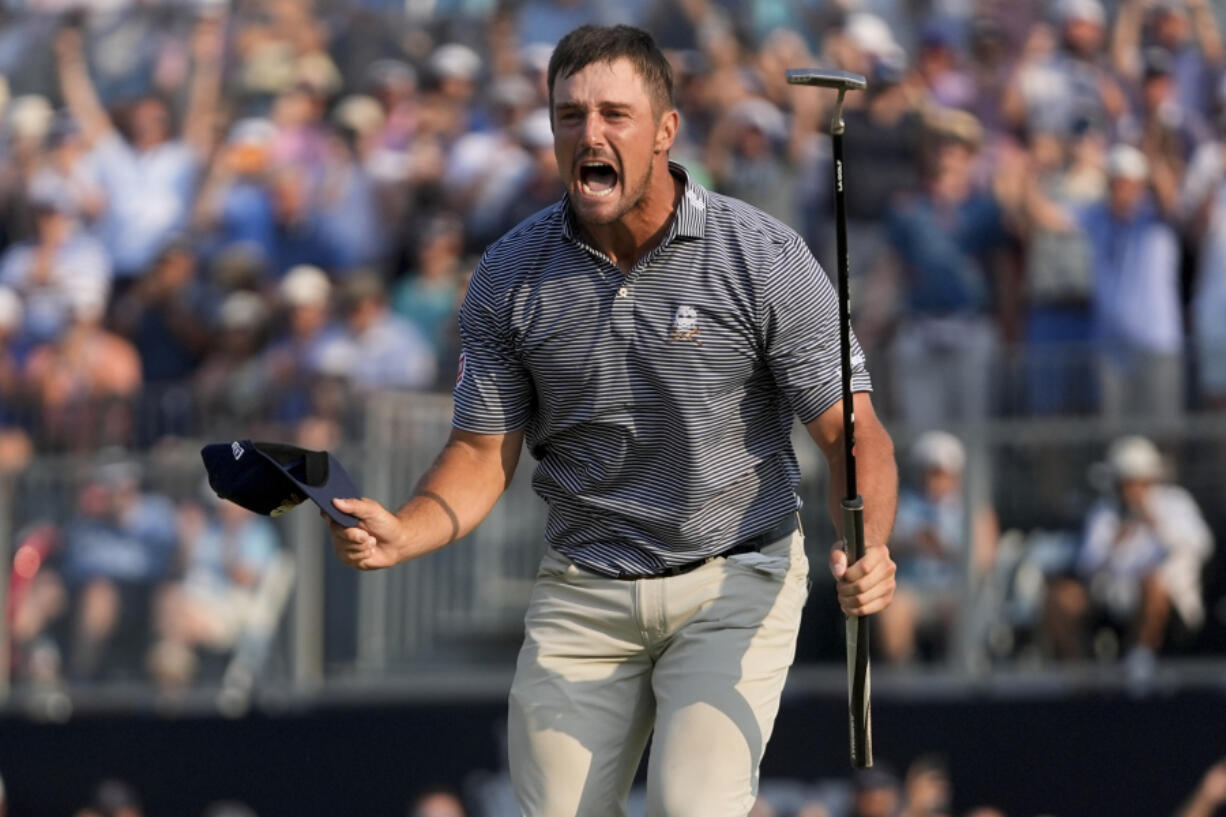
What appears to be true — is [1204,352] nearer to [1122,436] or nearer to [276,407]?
[1122,436]

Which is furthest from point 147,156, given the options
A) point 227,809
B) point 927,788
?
point 927,788

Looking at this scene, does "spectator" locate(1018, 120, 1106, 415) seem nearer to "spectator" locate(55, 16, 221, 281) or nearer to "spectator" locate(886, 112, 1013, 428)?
"spectator" locate(886, 112, 1013, 428)

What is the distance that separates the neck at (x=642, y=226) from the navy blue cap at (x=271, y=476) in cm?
87

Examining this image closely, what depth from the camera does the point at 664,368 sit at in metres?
5.05

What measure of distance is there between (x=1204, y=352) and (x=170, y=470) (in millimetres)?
4874

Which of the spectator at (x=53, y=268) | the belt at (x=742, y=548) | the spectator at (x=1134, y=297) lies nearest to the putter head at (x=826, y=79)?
the belt at (x=742, y=548)

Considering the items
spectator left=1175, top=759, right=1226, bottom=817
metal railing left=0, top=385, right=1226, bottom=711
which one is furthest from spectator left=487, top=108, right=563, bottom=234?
spectator left=1175, top=759, right=1226, bottom=817

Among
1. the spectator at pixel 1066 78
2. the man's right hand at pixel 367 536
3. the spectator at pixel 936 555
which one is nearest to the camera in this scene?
the man's right hand at pixel 367 536

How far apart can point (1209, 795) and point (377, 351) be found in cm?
480

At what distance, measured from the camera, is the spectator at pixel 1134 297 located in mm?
8984

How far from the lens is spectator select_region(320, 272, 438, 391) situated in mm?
10938

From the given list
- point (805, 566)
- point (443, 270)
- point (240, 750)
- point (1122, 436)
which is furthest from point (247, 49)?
point (805, 566)

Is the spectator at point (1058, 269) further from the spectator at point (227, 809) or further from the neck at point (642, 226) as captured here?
the neck at point (642, 226)

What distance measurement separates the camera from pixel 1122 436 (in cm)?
870
